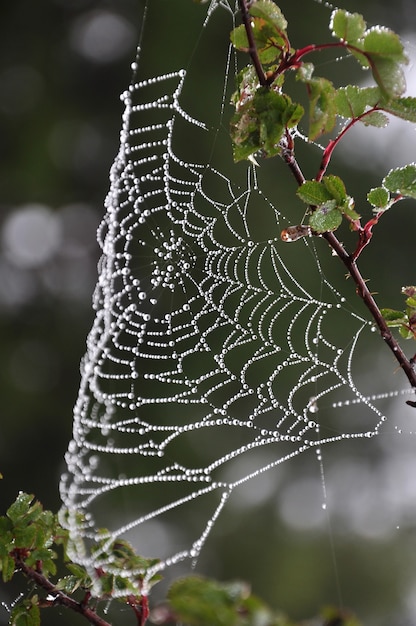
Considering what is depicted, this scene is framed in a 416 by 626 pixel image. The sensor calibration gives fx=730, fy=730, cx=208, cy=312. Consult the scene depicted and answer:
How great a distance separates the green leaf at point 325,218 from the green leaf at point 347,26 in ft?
0.52

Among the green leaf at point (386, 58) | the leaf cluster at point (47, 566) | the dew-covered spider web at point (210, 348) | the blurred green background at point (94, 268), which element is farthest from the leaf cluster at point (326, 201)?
the blurred green background at point (94, 268)

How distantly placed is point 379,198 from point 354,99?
0.11 meters

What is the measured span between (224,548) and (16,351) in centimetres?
140

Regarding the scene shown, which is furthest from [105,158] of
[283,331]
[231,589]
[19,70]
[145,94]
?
[231,589]

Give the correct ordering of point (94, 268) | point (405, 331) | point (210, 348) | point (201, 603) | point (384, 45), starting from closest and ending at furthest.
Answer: point (201, 603) → point (384, 45) → point (405, 331) → point (210, 348) → point (94, 268)

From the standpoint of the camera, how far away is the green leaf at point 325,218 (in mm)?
724

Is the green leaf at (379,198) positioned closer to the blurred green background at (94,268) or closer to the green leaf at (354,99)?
the green leaf at (354,99)

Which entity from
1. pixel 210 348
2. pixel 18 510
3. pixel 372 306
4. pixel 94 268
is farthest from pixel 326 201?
pixel 94 268

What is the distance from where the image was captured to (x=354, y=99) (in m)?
0.74

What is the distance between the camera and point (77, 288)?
3760 mm

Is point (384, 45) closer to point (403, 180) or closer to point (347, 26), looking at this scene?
point (347, 26)

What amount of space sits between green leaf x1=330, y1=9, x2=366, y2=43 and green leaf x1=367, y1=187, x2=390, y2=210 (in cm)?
18

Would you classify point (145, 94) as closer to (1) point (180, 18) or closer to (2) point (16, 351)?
(1) point (180, 18)

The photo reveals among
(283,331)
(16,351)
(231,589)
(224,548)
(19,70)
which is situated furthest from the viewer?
(19,70)
